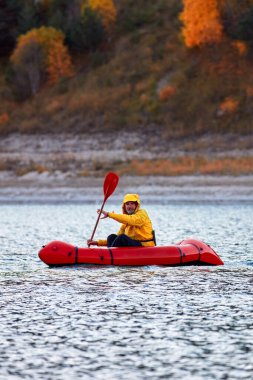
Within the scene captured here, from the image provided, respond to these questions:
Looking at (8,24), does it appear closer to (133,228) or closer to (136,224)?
(133,228)

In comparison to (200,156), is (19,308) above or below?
below

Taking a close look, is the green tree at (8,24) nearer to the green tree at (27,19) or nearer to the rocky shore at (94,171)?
the green tree at (27,19)

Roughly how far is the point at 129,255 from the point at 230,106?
35988 millimetres

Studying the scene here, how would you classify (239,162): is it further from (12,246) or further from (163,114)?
(12,246)

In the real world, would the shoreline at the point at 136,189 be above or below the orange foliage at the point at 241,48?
below

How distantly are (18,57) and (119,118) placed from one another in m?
11.3

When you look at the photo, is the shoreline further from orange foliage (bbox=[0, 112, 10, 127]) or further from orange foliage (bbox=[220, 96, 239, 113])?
orange foliage (bbox=[0, 112, 10, 127])

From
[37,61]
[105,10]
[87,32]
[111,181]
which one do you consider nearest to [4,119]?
[37,61]

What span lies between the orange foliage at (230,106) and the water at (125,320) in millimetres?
30874

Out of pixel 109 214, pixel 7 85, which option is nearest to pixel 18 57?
pixel 7 85

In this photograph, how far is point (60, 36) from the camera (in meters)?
63.3

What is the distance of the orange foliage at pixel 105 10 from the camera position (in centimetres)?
6412

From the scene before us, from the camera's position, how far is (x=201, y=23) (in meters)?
56.7

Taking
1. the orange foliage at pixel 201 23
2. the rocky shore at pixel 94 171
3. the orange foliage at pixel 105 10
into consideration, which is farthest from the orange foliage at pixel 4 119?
the orange foliage at pixel 201 23
